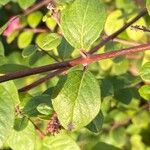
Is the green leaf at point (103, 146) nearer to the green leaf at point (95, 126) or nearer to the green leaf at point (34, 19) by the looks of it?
the green leaf at point (34, 19)

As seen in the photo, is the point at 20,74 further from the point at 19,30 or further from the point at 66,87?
the point at 19,30

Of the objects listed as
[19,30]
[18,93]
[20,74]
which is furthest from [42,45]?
[19,30]

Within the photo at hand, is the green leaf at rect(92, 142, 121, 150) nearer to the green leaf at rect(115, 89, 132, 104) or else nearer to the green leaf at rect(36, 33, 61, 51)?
the green leaf at rect(115, 89, 132, 104)

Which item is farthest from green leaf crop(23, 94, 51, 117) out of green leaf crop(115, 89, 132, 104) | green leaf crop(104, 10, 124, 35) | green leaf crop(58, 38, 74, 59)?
green leaf crop(104, 10, 124, 35)

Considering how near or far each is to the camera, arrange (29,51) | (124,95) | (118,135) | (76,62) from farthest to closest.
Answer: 1. (118,135)
2. (124,95)
3. (29,51)
4. (76,62)

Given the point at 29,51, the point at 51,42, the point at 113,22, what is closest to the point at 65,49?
the point at 29,51

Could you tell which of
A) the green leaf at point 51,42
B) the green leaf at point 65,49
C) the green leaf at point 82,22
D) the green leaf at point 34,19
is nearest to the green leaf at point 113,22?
the green leaf at point 34,19

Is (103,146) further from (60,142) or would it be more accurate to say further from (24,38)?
(60,142)
